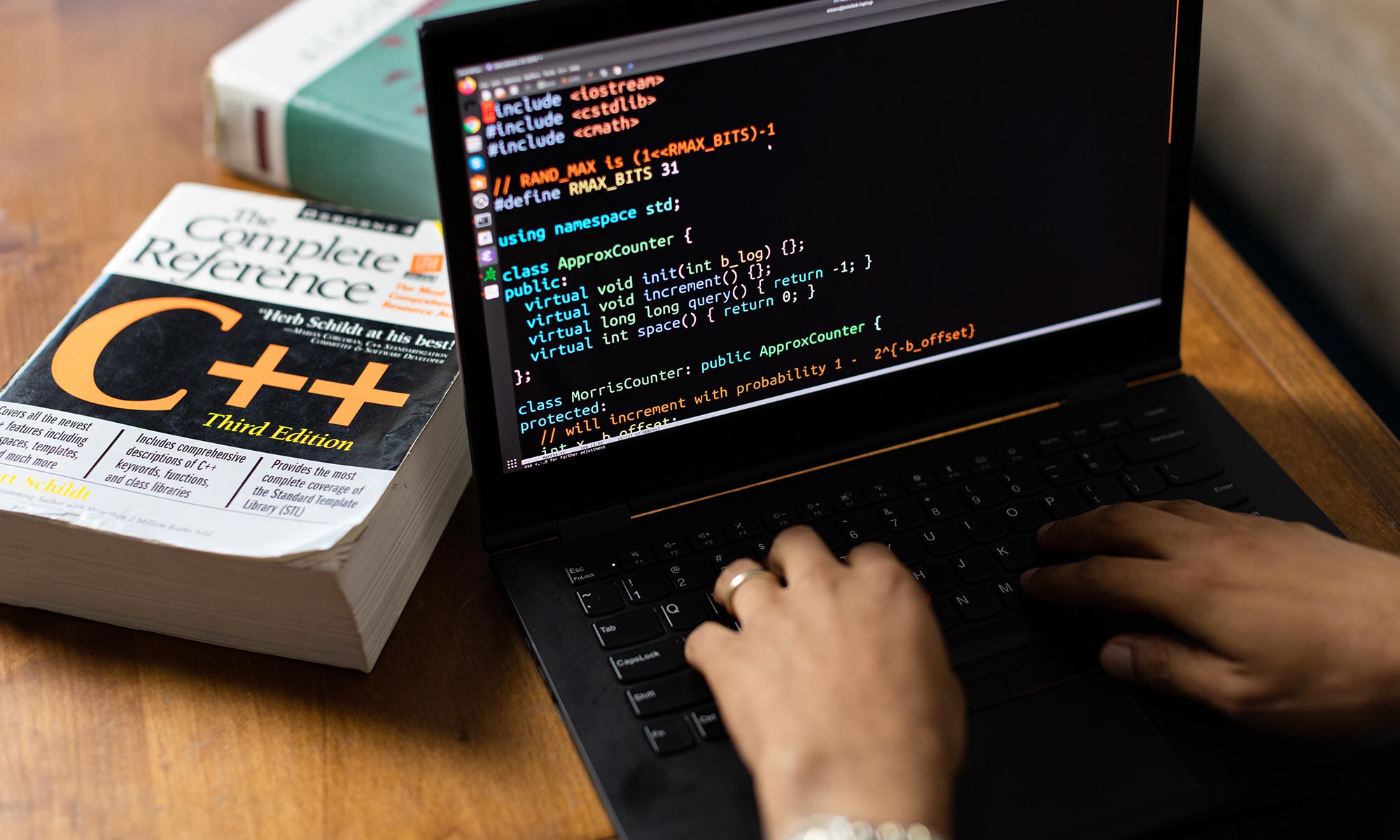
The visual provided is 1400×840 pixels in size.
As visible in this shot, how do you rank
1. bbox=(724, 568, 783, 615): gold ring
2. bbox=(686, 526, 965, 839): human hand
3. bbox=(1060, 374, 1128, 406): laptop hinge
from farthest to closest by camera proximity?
bbox=(1060, 374, 1128, 406): laptop hinge, bbox=(724, 568, 783, 615): gold ring, bbox=(686, 526, 965, 839): human hand

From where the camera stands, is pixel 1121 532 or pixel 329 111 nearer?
pixel 1121 532

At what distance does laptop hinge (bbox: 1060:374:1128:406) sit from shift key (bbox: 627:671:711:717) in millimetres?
334

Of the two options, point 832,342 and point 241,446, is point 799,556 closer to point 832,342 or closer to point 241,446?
point 832,342

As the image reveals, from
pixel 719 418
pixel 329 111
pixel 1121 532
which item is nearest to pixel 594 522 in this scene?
pixel 719 418

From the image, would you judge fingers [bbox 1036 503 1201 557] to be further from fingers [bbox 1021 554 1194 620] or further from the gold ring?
the gold ring

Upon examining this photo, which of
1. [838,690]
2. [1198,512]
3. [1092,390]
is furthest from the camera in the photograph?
[1092,390]

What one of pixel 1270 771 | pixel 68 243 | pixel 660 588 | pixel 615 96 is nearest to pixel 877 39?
pixel 615 96

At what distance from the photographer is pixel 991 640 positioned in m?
0.66

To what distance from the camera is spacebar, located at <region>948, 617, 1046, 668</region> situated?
0.65 meters

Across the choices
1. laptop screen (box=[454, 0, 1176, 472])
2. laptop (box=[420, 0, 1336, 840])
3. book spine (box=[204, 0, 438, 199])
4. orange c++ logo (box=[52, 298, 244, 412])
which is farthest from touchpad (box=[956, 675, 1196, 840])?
book spine (box=[204, 0, 438, 199])

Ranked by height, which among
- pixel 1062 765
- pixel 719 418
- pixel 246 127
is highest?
pixel 246 127

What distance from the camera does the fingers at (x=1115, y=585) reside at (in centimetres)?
62

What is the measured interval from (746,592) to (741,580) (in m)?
0.01

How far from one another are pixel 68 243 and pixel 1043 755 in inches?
33.0
